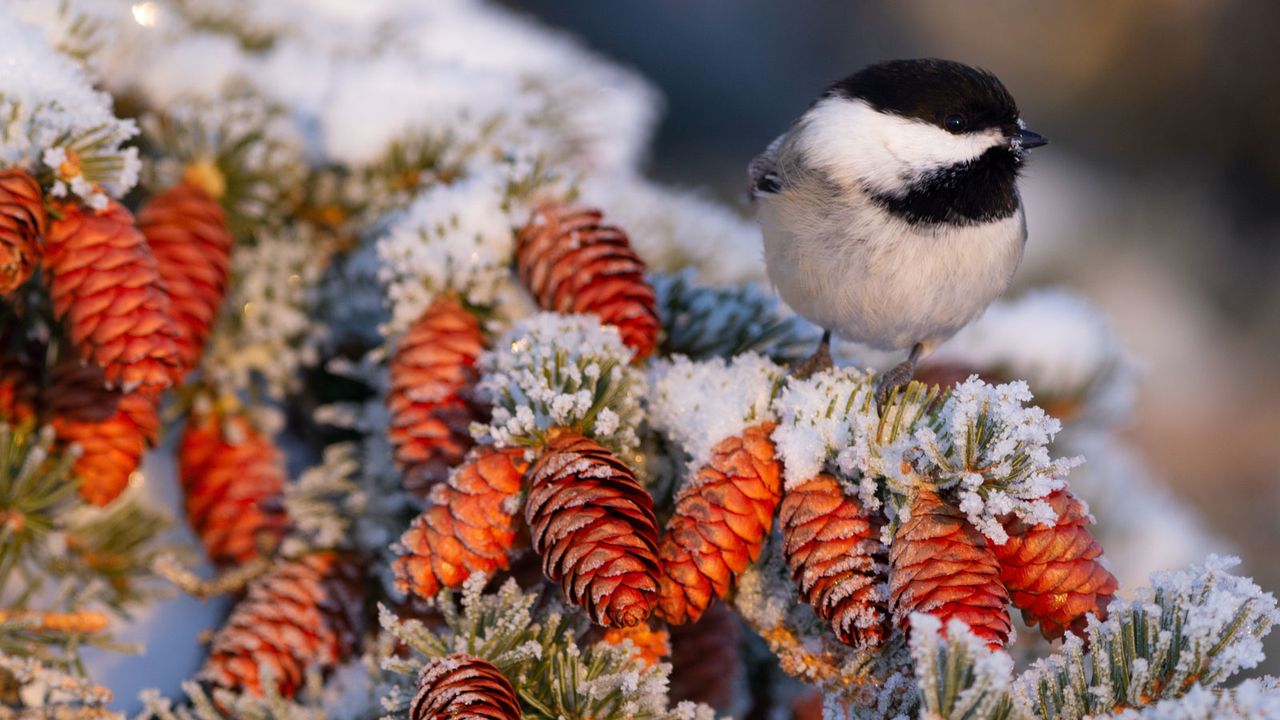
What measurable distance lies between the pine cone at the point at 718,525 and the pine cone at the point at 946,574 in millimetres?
93

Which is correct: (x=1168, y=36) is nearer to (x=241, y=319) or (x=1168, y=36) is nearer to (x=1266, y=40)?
(x=1266, y=40)

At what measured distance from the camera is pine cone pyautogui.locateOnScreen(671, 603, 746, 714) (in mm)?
798

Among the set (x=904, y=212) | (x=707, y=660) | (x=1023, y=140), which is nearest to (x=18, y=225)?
(x=707, y=660)

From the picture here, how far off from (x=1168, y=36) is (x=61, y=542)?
2.95 metres

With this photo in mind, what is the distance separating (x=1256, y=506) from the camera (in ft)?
8.23

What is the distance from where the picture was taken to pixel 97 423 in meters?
0.81

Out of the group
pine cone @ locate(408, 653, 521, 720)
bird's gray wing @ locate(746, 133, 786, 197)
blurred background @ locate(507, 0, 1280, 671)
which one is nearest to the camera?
pine cone @ locate(408, 653, 521, 720)

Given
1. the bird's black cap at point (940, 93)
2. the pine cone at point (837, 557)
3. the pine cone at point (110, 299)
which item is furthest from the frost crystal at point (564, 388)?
the bird's black cap at point (940, 93)

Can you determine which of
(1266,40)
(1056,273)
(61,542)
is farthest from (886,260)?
(1266,40)

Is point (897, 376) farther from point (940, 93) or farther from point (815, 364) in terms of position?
point (940, 93)

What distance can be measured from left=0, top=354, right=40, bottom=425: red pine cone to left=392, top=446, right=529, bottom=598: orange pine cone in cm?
36

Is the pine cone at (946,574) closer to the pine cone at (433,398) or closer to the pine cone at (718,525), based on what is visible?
the pine cone at (718,525)

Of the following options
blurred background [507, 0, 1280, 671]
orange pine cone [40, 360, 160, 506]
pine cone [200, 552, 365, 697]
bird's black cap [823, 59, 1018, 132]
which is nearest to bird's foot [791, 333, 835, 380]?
bird's black cap [823, 59, 1018, 132]

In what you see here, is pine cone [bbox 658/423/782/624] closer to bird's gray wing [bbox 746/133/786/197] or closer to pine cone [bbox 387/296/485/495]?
pine cone [bbox 387/296/485/495]
